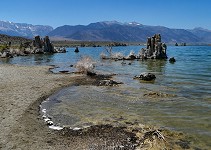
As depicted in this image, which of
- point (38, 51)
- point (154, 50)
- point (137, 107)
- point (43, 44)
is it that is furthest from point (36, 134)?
point (43, 44)

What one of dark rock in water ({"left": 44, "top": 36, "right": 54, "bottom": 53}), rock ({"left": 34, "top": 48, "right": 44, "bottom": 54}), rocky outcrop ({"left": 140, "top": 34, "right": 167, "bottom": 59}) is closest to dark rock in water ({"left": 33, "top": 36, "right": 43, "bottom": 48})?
dark rock in water ({"left": 44, "top": 36, "right": 54, "bottom": 53})

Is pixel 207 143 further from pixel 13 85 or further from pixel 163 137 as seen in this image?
pixel 13 85

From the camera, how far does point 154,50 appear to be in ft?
241

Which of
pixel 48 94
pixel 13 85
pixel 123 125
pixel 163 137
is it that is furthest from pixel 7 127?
pixel 13 85

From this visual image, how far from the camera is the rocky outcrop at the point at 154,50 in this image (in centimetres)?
7219

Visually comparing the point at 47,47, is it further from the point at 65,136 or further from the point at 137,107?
the point at 65,136

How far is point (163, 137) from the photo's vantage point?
45.2ft

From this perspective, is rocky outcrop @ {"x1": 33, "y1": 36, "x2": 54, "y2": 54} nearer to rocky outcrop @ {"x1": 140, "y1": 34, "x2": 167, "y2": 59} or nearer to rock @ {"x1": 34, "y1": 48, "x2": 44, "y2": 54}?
rock @ {"x1": 34, "y1": 48, "x2": 44, "y2": 54}

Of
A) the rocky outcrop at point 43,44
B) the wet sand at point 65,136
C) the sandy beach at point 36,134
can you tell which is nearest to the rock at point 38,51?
the rocky outcrop at point 43,44

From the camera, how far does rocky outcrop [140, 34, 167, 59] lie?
237 feet

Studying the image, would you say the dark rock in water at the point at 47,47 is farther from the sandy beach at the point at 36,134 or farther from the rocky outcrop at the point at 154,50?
the sandy beach at the point at 36,134

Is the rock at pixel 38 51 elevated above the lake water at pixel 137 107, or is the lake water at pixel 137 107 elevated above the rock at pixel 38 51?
the lake water at pixel 137 107

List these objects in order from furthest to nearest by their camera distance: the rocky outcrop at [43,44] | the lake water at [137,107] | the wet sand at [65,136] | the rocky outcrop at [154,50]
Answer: the rocky outcrop at [43,44] < the rocky outcrop at [154,50] < the lake water at [137,107] < the wet sand at [65,136]

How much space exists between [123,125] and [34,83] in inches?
594
